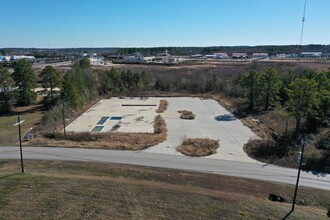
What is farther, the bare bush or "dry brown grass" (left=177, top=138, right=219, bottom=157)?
"dry brown grass" (left=177, top=138, right=219, bottom=157)

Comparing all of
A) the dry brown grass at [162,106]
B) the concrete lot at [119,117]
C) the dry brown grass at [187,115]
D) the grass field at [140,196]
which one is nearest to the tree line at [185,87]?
the concrete lot at [119,117]

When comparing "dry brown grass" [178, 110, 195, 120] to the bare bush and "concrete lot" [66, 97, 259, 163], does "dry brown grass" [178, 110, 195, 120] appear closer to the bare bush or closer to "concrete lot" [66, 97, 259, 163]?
"concrete lot" [66, 97, 259, 163]

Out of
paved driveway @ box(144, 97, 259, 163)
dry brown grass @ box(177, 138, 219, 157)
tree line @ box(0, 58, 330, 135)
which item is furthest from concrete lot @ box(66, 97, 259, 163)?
tree line @ box(0, 58, 330, 135)

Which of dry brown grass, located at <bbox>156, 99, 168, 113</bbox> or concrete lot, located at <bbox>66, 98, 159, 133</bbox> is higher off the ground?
dry brown grass, located at <bbox>156, 99, 168, 113</bbox>

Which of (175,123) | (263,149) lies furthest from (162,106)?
(263,149)

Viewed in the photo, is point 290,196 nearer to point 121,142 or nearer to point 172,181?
point 172,181

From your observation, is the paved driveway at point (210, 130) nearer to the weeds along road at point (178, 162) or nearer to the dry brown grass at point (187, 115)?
the dry brown grass at point (187, 115)

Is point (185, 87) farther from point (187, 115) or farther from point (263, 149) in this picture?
point (263, 149)

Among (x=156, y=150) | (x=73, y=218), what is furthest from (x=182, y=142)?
(x=73, y=218)
